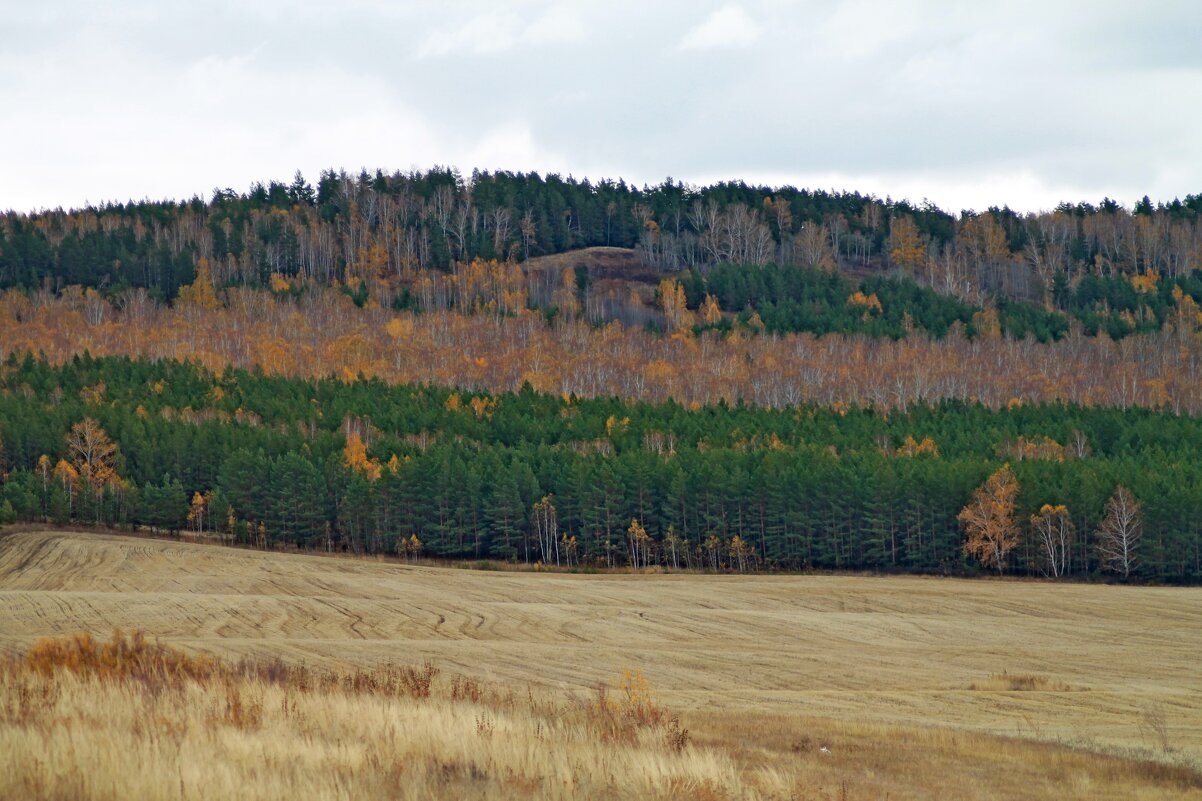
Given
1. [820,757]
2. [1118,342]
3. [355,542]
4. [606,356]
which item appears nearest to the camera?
[820,757]

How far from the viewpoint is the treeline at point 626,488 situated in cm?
8525

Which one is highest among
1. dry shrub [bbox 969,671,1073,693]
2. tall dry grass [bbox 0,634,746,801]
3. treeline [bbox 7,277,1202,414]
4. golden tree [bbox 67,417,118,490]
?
treeline [bbox 7,277,1202,414]

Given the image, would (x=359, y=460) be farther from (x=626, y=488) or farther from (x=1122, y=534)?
(x=1122, y=534)

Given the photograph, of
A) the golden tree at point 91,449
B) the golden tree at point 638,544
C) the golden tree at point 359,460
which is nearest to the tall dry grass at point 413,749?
the golden tree at point 638,544

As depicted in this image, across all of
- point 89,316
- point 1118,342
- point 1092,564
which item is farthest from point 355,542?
point 1118,342

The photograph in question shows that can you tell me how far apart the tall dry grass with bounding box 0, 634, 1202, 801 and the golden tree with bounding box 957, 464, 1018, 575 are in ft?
216

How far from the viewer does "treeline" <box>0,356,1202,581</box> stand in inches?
3356

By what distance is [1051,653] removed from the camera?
41.0 meters

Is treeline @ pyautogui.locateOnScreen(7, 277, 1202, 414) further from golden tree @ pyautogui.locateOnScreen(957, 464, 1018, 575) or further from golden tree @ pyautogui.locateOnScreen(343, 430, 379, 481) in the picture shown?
golden tree @ pyautogui.locateOnScreen(957, 464, 1018, 575)

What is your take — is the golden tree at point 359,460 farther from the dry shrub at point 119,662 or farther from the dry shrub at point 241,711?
the dry shrub at point 241,711

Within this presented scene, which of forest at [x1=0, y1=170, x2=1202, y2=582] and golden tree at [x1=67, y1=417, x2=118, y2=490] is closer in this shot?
forest at [x1=0, y1=170, x2=1202, y2=582]

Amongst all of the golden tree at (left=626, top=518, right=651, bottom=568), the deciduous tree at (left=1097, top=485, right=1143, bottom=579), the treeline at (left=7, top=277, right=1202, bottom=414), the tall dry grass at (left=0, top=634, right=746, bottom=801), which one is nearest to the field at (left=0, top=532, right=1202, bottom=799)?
the tall dry grass at (left=0, top=634, right=746, bottom=801)

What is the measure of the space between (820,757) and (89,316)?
203 metres

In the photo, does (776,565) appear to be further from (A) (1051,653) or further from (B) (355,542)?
(A) (1051,653)
